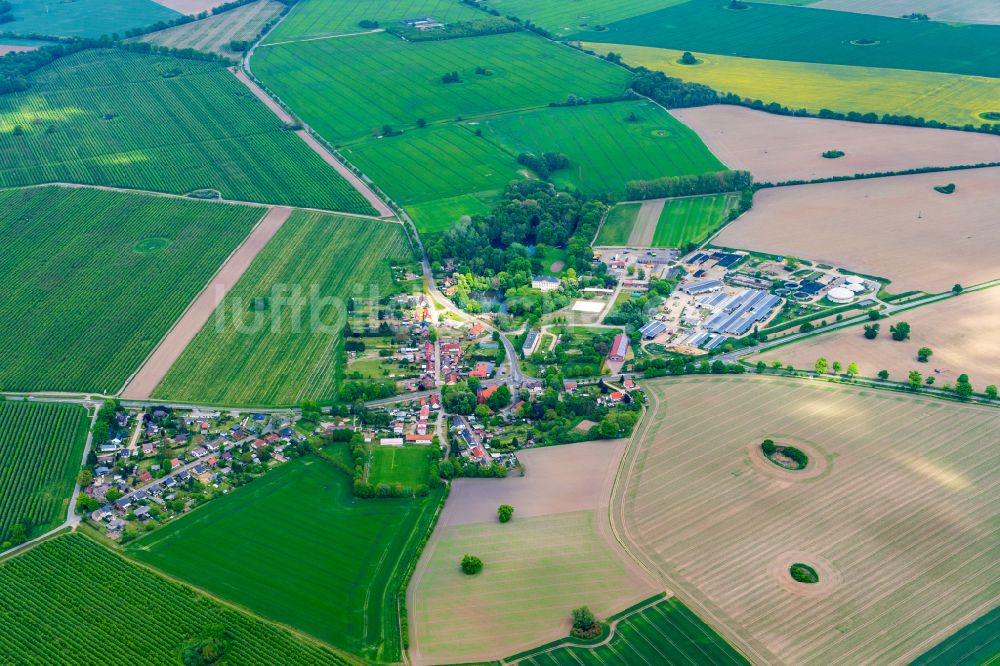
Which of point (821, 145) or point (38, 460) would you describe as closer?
point (38, 460)

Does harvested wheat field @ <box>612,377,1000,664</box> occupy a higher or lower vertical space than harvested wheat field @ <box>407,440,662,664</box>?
higher

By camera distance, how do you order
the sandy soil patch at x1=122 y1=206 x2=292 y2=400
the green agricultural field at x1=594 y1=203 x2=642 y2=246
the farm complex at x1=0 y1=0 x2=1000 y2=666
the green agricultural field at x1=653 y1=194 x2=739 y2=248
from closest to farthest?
the farm complex at x1=0 y1=0 x2=1000 y2=666 → the sandy soil patch at x1=122 y1=206 x2=292 y2=400 → the green agricultural field at x1=653 y1=194 x2=739 y2=248 → the green agricultural field at x1=594 y1=203 x2=642 y2=246

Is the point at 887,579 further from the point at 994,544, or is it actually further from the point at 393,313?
the point at 393,313

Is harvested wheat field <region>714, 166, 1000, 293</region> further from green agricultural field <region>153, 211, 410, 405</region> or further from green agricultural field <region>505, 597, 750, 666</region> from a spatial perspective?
green agricultural field <region>505, 597, 750, 666</region>

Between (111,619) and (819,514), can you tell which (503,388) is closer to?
(819,514)

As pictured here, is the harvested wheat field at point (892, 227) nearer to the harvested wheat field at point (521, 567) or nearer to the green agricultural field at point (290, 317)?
the green agricultural field at point (290, 317)

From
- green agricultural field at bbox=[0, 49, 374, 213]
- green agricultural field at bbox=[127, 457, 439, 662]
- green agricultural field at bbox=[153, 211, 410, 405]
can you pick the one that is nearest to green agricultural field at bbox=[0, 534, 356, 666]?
green agricultural field at bbox=[127, 457, 439, 662]

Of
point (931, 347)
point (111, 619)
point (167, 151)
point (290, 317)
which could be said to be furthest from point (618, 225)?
point (111, 619)
